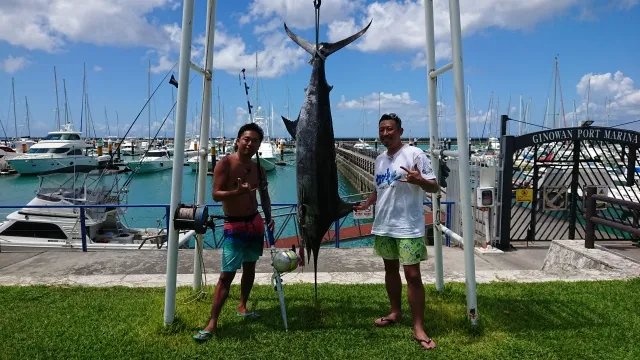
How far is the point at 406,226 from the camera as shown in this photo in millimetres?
3457

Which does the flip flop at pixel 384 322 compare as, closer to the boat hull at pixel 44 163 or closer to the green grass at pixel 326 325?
the green grass at pixel 326 325

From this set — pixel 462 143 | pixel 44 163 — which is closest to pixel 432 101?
pixel 462 143

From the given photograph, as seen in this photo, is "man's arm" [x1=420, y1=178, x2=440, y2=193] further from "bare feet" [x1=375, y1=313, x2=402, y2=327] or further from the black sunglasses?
"bare feet" [x1=375, y1=313, x2=402, y2=327]

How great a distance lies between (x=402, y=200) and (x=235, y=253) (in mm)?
1448

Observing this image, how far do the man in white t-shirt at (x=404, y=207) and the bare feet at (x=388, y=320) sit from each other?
0.31m

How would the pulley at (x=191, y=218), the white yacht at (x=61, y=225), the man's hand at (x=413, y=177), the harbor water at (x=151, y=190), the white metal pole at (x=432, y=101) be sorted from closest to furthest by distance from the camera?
the man's hand at (x=413, y=177) < the pulley at (x=191, y=218) < the white metal pole at (x=432, y=101) < the white yacht at (x=61, y=225) < the harbor water at (x=151, y=190)

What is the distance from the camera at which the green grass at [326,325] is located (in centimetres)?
328

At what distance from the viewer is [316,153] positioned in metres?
3.41

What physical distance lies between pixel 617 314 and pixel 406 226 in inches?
90.0

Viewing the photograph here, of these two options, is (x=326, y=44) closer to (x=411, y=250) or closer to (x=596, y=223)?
(x=411, y=250)

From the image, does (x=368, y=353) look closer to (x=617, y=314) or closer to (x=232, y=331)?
(x=232, y=331)

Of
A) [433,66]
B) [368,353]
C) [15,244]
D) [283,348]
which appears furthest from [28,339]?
[15,244]

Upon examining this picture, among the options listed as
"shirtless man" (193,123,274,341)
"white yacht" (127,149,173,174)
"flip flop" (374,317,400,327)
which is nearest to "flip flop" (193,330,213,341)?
"shirtless man" (193,123,274,341)

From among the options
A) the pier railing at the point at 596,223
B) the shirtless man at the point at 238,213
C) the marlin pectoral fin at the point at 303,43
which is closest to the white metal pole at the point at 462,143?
the marlin pectoral fin at the point at 303,43
